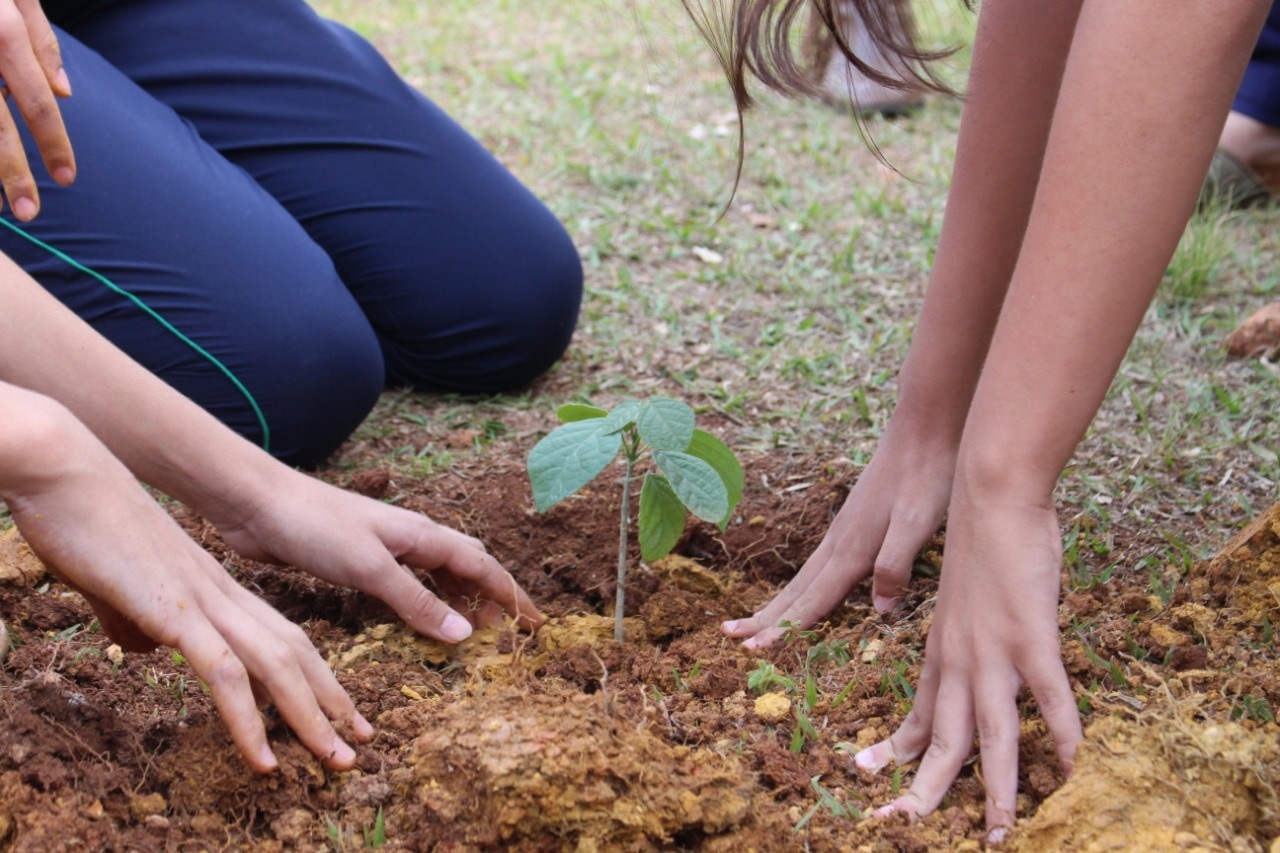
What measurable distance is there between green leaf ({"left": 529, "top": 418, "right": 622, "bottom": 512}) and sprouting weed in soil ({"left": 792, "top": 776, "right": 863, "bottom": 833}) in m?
0.40

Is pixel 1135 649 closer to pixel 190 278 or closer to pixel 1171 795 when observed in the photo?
pixel 1171 795

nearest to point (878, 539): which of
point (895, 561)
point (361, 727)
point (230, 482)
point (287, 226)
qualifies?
point (895, 561)

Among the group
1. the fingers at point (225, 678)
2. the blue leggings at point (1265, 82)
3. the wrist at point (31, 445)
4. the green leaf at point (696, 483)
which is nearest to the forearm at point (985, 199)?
the green leaf at point (696, 483)

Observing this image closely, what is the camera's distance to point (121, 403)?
52.3 inches

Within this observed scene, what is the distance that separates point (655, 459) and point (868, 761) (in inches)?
15.8

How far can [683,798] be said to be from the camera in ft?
3.49

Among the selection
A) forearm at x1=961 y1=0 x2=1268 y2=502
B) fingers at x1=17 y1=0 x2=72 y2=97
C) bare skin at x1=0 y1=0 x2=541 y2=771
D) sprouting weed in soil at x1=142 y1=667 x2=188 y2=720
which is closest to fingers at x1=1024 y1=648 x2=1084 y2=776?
forearm at x1=961 y1=0 x2=1268 y2=502

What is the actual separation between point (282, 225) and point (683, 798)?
1.38 meters

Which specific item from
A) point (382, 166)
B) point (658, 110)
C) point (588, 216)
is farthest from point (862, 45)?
point (382, 166)

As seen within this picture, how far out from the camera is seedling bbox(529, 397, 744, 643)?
1283 mm

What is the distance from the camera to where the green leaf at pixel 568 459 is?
127 cm

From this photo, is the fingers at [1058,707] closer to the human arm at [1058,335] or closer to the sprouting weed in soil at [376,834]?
the human arm at [1058,335]

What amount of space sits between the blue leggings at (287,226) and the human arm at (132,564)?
0.85m

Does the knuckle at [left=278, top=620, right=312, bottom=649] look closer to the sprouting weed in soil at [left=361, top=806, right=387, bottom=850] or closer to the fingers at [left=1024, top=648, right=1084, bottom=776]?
the sprouting weed in soil at [left=361, top=806, right=387, bottom=850]
